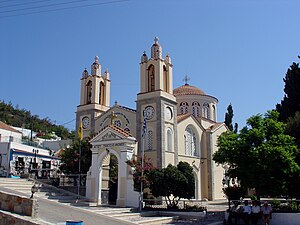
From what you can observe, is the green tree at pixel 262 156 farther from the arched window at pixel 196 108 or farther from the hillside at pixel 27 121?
the hillside at pixel 27 121

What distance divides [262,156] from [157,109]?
1358cm

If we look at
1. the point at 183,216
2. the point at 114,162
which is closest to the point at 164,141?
the point at 114,162

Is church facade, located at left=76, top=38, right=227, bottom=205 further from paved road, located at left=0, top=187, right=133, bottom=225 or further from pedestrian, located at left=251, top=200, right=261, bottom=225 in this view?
pedestrian, located at left=251, top=200, right=261, bottom=225

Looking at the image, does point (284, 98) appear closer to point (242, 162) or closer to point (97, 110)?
point (242, 162)

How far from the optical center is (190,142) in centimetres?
3488

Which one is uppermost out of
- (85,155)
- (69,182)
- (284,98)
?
(284,98)

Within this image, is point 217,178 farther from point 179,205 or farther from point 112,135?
point 112,135

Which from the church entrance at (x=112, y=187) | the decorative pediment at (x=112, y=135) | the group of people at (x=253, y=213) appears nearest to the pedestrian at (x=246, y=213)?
the group of people at (x=253, y=213)

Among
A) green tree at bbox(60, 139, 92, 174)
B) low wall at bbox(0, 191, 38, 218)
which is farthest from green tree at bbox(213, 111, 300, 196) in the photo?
green tree at bbox(60, 139, 92, 174)

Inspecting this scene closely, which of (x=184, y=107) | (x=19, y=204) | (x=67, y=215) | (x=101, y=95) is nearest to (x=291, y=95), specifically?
(x=184, y=107)

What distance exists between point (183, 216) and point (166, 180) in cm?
257

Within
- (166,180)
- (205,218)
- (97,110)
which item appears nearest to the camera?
(205,218)

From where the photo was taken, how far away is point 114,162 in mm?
25906

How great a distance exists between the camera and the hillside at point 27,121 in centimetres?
8429
